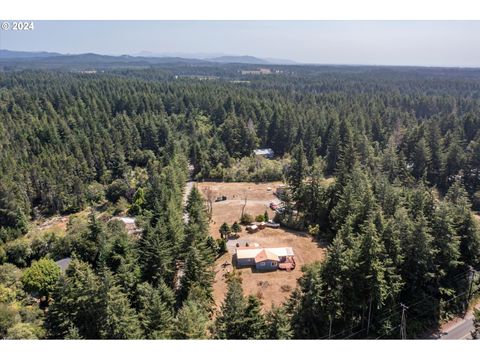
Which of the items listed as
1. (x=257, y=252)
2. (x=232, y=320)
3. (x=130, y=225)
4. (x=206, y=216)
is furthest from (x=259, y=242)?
(x=232, y=320)

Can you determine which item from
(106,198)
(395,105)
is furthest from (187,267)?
(395,105)

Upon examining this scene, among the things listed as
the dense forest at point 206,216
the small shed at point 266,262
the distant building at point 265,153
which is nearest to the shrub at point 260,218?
the dense forest at point 206,216

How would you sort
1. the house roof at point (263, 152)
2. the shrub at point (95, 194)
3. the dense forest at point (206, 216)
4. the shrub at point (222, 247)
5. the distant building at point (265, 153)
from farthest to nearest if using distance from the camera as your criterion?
the house roof at point (263, 152), the distant building at point (265, 153), the shrub at point (95, 194), the shrub at point (222, 247), the dense forest at point (206, 216)

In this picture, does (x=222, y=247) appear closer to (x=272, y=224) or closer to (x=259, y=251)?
(x=259, y=251)

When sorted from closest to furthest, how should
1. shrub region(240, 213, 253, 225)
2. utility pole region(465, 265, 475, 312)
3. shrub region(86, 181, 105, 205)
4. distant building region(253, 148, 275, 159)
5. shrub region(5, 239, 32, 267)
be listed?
utility pole region(465, 265, 475, 312)
shrub region(5, 239, 32, 267)
shrub region(240, 213, 253, 225)
shrub region(86, 181, 105, 205)
distant building region(253, 148, 275, 159)

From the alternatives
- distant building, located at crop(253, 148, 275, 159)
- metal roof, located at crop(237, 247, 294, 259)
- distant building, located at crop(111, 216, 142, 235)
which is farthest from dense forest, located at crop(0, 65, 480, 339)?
metal roof, located at crop(237, 247, 294, 259)

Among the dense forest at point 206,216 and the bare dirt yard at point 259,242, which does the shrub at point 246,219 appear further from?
the dense forest at point 206,216

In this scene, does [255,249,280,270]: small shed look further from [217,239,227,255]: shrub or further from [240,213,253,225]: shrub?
[240,213,253,225]: shrub

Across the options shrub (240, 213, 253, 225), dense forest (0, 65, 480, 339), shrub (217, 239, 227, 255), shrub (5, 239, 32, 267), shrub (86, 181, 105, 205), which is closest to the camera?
dense forest (0, 65, 480, 339)

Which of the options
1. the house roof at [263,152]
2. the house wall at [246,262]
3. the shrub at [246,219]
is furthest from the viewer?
the house roof at [263,152]
